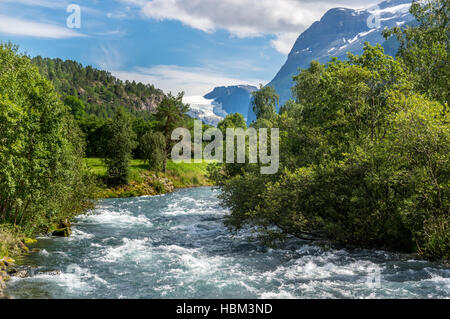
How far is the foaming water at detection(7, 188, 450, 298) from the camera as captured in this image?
1491 centimetres

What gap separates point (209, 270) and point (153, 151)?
150 feet

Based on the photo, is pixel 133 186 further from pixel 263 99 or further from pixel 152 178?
pixel 263 99

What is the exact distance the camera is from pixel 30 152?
21.5 m

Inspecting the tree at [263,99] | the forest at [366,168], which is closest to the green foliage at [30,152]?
the forest at [366,168]

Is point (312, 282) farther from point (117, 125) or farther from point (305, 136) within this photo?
point (117, 125)

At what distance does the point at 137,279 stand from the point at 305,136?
15449 millimetres

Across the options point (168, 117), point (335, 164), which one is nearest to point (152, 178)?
point (168, 117)

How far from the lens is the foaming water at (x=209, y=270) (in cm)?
1491

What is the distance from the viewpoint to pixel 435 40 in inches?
1291

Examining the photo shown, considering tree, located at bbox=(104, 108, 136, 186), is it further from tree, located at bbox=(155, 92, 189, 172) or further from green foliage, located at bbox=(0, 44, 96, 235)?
green foliage, located at bbox=(0, 44, 96, 235)

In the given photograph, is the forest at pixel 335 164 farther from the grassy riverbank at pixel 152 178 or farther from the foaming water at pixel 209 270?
the grassy riverbank at pixel 152 178

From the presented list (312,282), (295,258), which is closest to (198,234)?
(295,258)

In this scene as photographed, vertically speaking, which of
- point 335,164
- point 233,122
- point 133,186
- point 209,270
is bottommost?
Result: point 209,270

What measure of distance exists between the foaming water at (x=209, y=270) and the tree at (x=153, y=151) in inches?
1349
